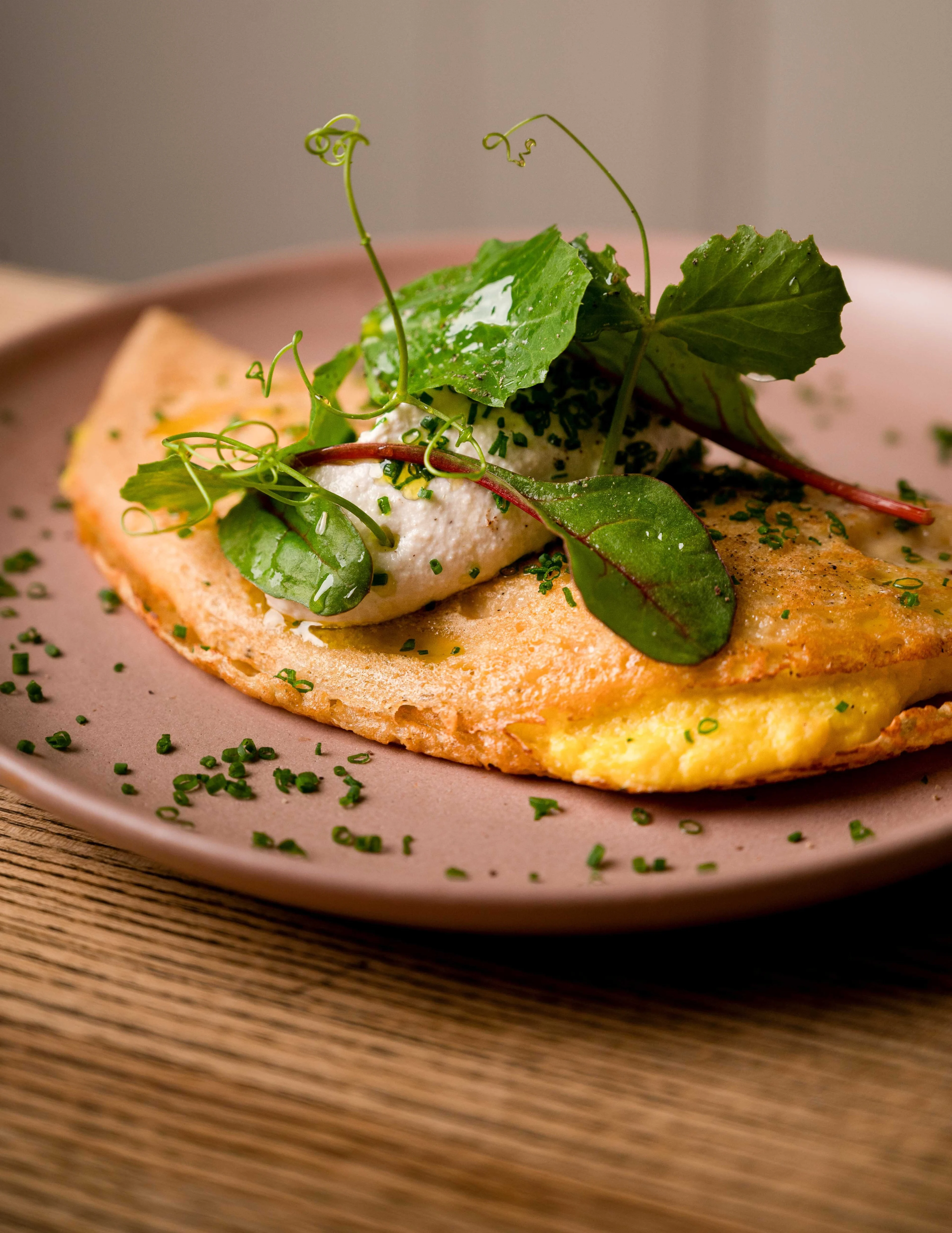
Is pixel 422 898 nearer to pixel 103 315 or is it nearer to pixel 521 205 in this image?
pixel 103 315

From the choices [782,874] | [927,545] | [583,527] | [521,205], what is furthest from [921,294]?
[521,205]

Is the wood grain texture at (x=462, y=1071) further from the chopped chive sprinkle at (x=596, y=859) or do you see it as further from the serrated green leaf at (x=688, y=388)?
the serrated green leaf at (x=688, y=388)

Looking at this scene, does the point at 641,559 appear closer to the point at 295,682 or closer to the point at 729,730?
the point at 729,730

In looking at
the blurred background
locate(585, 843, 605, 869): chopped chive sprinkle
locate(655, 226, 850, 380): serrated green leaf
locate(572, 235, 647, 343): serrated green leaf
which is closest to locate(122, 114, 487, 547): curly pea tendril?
locate(572, 235, 647, 343): serrated green leaf

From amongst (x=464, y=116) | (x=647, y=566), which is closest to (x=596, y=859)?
(x=647, y=566)

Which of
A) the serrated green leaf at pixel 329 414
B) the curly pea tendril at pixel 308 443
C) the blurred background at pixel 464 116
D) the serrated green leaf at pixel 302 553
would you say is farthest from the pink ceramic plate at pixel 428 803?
the blurred background at pixel 464 116

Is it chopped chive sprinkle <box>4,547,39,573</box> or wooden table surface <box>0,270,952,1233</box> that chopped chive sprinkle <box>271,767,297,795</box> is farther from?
chopped chive sprinkle <box>4,547,39,573</box>
